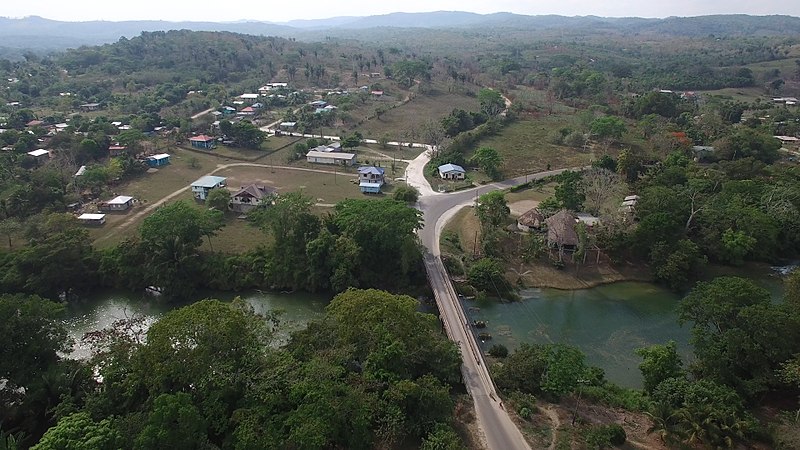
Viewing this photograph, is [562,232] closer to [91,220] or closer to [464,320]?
[464,320]

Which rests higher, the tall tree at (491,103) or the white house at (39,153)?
the tall tree at (491,103)

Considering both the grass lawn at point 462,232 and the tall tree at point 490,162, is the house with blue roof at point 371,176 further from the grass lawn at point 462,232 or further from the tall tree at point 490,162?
the tall tree at point 490,162

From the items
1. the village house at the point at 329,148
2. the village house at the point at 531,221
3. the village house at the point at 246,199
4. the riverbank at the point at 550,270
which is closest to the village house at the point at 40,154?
the village house at the point at 246,199

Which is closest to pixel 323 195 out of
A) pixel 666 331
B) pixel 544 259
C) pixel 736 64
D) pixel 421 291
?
pixel 421 291

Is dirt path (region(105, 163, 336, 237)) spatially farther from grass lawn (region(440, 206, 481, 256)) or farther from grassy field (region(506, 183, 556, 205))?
grassy field (region(506, 183, 556, 205))

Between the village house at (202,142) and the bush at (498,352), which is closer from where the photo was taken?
the bush at (498,352)

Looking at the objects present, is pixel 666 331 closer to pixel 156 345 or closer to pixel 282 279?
pixel 282 279
